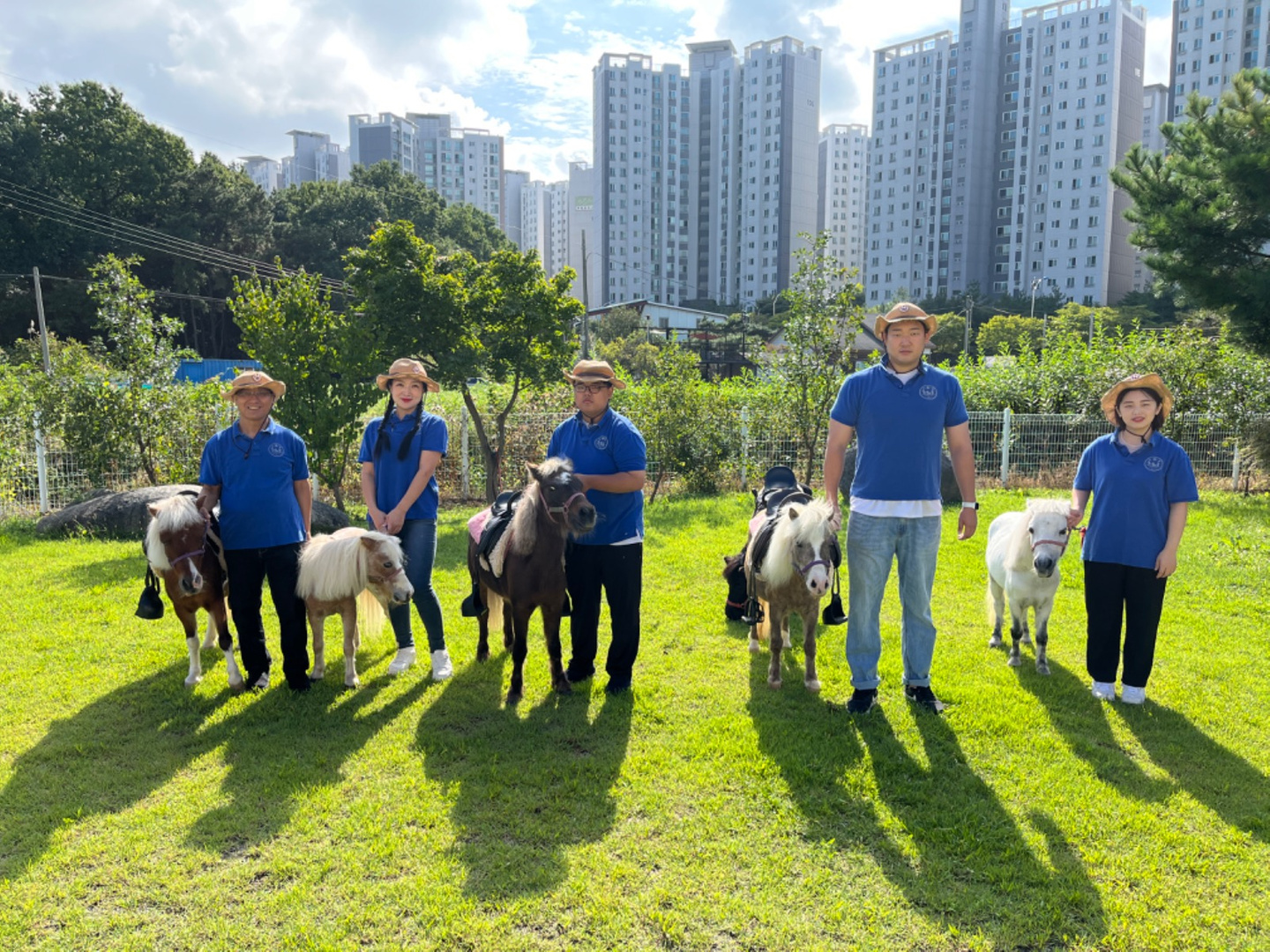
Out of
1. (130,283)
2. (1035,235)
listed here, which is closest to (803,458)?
(130,283)

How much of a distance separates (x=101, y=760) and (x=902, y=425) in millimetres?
4766

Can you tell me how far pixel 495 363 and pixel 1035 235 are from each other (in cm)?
8681

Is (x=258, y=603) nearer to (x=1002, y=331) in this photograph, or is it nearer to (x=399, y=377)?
(x=399, y=377)

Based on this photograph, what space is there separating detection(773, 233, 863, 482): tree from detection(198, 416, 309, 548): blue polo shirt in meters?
8.59

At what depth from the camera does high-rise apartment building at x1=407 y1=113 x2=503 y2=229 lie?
407ft

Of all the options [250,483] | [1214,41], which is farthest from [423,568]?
[1214,41]

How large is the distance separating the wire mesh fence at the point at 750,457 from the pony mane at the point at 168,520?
7304 millimetres

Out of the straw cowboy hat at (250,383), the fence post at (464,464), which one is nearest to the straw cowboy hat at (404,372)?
the straw cowboy hat at (250,383)

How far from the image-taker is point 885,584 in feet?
13.8

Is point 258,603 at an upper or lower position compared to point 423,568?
lower

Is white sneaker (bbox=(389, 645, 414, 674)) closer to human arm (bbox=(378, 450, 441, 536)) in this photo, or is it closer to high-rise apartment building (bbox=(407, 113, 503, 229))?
human arm (bbox=(378, 450, 441, 536))

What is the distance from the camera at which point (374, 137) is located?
11431cm

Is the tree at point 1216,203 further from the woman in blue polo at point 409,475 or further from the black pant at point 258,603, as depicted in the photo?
the black pant at point 258,603

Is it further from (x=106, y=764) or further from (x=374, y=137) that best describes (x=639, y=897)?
(x=374, y=137)
